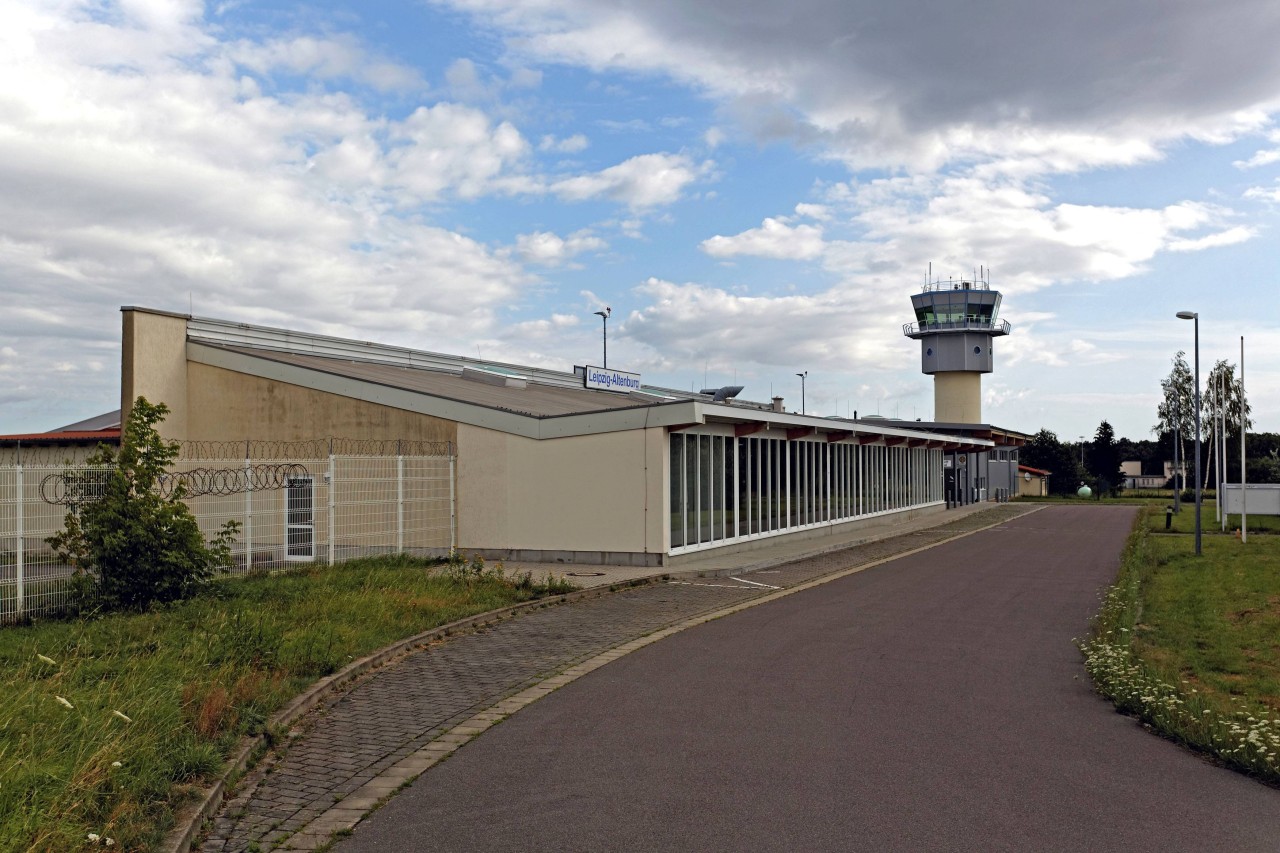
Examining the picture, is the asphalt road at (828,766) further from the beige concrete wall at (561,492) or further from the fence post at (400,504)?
the fence post at (400,504)

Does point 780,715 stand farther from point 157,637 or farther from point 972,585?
point 972,585

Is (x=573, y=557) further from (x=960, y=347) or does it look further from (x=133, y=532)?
(x=960, y=347)

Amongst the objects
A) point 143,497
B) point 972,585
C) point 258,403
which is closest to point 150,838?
point 143,497

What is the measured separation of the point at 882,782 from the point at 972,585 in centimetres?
1260

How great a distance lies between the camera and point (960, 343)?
227 ft

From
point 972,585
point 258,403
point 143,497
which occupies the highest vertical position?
point 258,403

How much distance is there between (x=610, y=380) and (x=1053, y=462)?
54146 millimetres

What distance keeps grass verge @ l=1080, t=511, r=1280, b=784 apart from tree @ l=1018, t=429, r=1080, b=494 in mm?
60276

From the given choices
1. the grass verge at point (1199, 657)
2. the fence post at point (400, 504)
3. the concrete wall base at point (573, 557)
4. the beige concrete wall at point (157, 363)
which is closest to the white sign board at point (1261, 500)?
the grass verge at point (1199, 657)

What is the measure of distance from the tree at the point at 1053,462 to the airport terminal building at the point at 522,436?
5571cm

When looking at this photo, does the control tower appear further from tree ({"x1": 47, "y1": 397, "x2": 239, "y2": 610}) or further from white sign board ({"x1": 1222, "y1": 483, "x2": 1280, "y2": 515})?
tree ({"x1": 47, "y1": 397, "x2": 239, "y2": 610})

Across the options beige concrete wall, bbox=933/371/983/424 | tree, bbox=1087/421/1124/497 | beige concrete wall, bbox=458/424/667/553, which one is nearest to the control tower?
beige concrete wall, bbox=933/371/983/424

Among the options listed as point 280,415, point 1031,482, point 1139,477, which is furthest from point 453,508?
point 1139,477

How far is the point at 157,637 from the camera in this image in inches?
403
